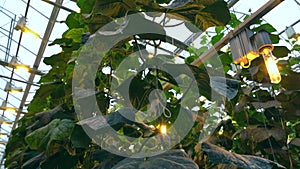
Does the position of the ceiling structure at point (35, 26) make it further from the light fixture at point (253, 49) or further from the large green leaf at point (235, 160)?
the large green leaf at point (235, 160)

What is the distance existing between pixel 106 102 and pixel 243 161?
49cm

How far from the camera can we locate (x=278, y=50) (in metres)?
1.32

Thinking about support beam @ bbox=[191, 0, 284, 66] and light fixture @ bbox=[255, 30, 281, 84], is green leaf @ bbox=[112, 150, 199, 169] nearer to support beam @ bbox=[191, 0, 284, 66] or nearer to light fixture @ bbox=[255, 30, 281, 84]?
light fixture @ bbox=[255, 30, 281, 84]

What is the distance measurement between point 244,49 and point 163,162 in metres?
0.79

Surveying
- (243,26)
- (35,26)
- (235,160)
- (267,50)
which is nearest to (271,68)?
(267,50)

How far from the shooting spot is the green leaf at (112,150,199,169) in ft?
1.85

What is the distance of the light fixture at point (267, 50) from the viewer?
1.09 m

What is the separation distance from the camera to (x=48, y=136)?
2.51 ft

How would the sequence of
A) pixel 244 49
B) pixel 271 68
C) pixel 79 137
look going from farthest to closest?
1. pixel 244 49
2. pixel 271 68
3. pixel 79 137

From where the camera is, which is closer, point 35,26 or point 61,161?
point 61,161

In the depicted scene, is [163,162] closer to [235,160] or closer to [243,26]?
[235,160]

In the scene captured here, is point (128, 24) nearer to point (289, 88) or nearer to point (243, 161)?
point (243, 161)

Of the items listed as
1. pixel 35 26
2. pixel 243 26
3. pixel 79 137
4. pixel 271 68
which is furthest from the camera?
pixel 35 26

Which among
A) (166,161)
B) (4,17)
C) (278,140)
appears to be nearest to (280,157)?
(278,140)
